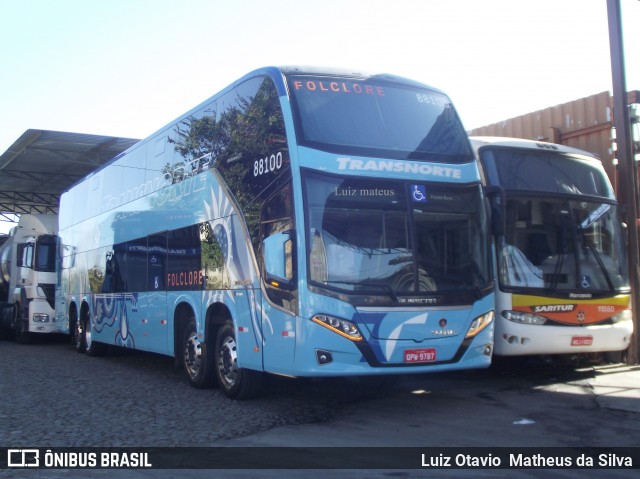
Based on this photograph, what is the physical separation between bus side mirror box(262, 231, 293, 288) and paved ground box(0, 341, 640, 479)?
1.60m

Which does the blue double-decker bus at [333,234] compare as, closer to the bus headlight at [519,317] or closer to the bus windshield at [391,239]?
the bus windshield at [391,239]

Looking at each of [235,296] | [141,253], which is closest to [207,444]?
[235,296]

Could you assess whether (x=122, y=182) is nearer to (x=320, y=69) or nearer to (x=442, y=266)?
(x=320, y=69)

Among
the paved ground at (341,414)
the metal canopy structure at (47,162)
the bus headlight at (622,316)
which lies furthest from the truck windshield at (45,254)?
the bus headlight at (622,316)

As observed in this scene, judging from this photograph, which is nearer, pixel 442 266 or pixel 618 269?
pixel 442 266

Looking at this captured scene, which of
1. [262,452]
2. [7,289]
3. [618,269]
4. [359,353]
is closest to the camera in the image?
[262,452]

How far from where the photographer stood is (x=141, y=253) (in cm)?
1186

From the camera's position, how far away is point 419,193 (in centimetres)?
773

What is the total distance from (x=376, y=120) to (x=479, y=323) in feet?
8.74

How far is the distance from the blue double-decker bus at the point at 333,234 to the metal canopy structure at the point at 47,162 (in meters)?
11.9

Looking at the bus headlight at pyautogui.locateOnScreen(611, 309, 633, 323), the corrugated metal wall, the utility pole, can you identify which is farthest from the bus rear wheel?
the utility pole

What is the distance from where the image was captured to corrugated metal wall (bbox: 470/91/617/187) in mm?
11797

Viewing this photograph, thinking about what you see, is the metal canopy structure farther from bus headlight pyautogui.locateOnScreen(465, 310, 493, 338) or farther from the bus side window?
bus headlight pyautogui.locateOnScreen(465, 310, 493, 338)

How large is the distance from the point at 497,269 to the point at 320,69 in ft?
11.9
